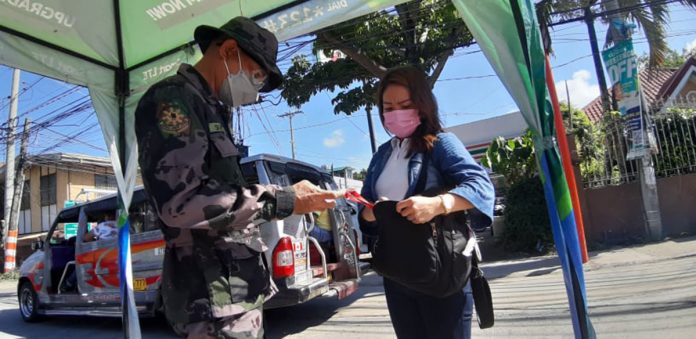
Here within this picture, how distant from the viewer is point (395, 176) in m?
1.95

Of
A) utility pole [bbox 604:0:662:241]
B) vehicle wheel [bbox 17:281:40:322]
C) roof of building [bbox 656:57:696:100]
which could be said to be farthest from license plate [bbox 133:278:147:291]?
roof of building [bbox 656:57:696:100]

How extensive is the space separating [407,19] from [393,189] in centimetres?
770

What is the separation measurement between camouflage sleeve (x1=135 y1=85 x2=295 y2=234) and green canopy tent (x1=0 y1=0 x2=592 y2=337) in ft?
3.41

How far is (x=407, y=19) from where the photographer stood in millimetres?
9000

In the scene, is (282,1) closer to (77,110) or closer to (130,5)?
(130,5)

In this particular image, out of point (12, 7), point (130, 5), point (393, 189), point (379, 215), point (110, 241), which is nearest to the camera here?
point (379, 215)

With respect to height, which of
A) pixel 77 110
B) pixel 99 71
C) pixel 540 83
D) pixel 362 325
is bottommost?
pixel 362 325

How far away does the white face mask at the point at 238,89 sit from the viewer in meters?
1.80

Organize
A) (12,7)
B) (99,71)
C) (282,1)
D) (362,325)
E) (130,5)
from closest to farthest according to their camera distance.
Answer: (12,7) → (282,1) → (130,5) → (99,71) → (362,325)

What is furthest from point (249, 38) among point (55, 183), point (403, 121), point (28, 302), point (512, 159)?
point (55, 183)

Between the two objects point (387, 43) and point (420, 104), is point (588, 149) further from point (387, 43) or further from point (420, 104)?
point (420, 104)

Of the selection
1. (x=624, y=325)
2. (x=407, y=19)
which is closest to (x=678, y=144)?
(x=407, y=19)

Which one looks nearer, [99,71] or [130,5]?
[130,5]

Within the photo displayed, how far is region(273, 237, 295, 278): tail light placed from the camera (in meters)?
4.70
